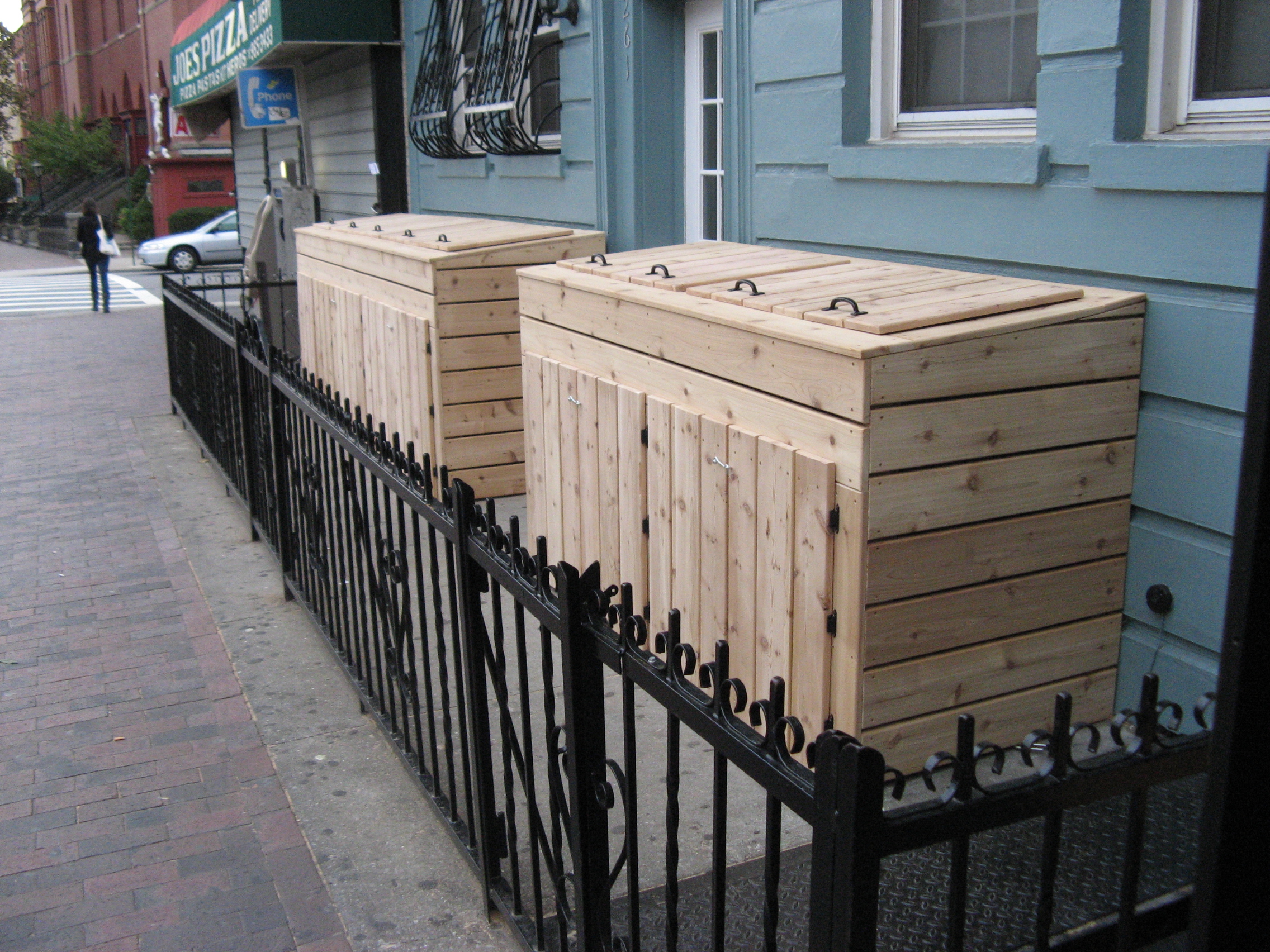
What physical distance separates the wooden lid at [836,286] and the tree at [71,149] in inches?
1790

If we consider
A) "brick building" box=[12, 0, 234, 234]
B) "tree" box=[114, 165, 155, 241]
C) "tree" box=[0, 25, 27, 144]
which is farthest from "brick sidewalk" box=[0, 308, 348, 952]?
"tree" box=[0, 25, 27, 144]

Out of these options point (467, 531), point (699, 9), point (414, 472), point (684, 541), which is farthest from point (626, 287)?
point (699, 9)

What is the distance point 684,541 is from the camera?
15.0 feet

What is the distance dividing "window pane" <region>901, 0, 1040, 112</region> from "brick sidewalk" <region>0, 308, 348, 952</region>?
12.5ft

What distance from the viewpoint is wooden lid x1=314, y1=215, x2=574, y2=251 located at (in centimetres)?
734

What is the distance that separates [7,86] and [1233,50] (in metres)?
60.3

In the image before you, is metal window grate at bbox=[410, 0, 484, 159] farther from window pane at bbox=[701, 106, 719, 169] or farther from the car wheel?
the car wheel

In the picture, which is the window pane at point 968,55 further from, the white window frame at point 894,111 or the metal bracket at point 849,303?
the metal bracket at point 849,303

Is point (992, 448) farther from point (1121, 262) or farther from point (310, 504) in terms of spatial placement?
point (310, 504)

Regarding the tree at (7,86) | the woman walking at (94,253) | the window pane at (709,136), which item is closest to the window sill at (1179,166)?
the window pane at (709,136)

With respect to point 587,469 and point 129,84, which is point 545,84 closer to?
point 587,469

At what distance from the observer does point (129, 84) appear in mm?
44281

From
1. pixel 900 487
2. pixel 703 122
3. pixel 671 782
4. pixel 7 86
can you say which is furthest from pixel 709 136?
pixel 7 86

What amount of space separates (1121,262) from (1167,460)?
2.26 feet
